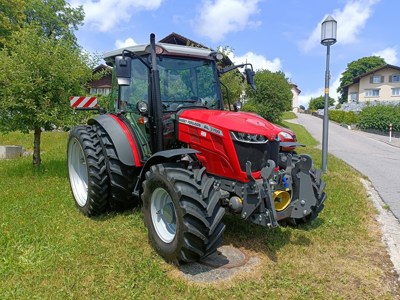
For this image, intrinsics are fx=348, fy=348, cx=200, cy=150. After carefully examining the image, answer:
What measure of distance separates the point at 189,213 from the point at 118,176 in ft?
5.23

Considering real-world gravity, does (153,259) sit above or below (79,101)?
below

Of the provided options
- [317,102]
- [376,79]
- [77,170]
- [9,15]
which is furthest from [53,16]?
[317,102]

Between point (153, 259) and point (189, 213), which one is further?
point (153, 259)

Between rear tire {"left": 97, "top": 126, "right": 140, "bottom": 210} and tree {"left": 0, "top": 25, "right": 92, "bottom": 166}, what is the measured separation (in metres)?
3.54

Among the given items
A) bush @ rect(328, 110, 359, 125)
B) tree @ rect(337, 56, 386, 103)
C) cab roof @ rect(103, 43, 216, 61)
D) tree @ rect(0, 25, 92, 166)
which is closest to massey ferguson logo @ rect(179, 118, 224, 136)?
cab roof @ rect(103, 43, 216, 61)

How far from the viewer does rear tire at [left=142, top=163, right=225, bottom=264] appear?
10.5ft

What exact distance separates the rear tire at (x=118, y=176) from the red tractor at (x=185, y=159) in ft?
0.04

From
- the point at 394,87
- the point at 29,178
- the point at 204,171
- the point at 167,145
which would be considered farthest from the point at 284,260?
the point at 394,87

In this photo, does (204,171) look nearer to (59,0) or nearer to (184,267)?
(184,267)

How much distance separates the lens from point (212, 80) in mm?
4797

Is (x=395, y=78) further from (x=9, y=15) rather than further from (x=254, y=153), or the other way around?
(x=254, y=153)

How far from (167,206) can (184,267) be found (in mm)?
675

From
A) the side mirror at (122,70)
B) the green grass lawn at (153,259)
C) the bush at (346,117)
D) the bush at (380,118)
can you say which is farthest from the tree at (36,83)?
the bush at (346,117)

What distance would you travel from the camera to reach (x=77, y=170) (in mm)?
5551
